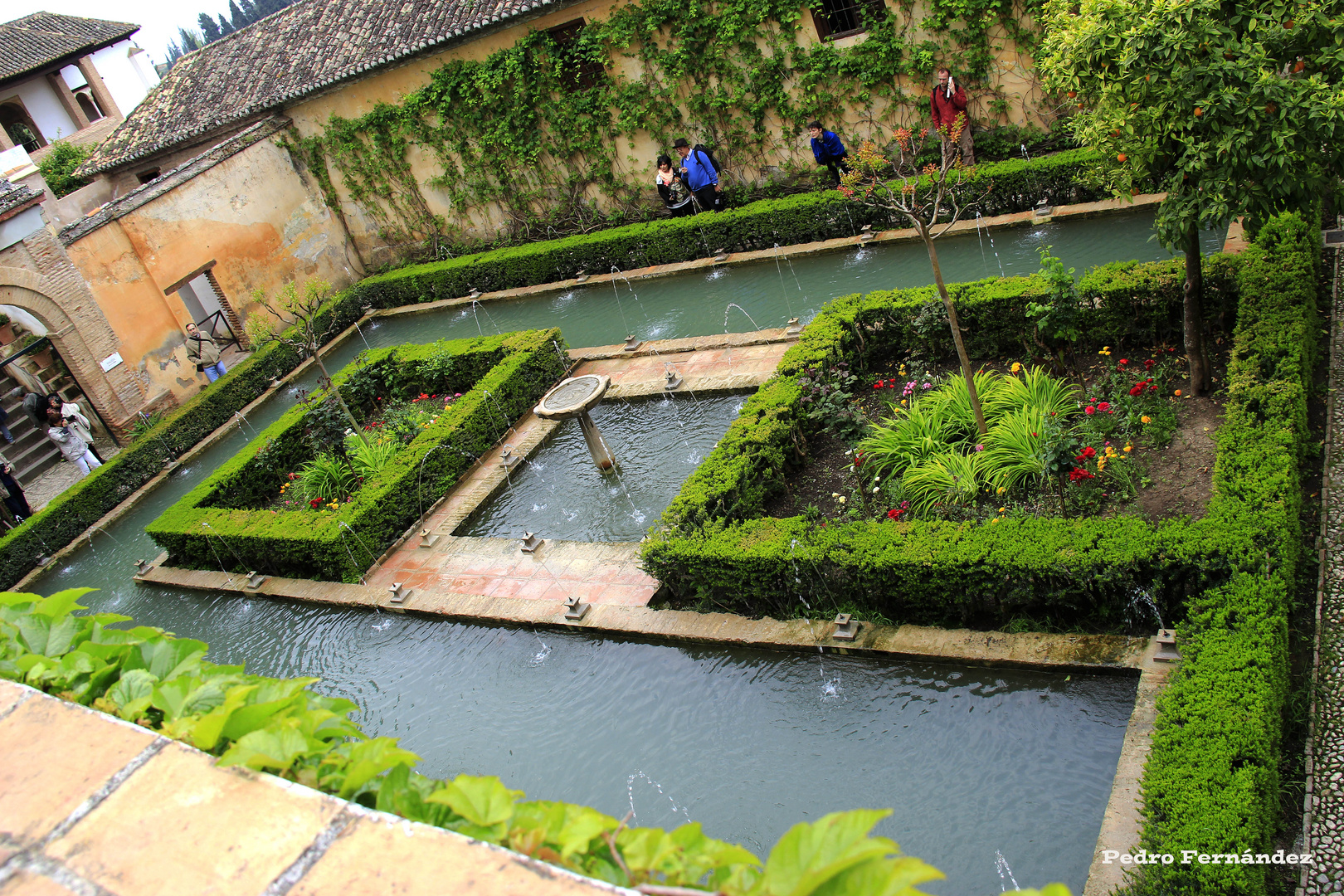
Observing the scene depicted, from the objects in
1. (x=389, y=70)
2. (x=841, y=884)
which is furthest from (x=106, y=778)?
(x=389, y=70)

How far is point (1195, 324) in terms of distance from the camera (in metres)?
6.70

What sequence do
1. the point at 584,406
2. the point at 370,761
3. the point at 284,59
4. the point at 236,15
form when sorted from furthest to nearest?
the point at 236,15, the point at 284,59, the point at 584,406, the point at 370,761

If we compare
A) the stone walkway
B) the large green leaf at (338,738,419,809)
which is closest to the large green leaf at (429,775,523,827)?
the large green leaf at (338,738,419,809)

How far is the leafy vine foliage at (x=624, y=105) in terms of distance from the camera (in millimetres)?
13156

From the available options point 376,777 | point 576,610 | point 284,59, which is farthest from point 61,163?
point 376,777

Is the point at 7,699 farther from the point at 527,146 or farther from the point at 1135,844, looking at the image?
the point at 527,146

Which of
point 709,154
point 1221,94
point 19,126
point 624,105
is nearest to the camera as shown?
point 1221,94

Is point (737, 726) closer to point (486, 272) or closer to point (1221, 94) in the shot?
point (1221, 94)

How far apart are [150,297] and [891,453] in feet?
44.9

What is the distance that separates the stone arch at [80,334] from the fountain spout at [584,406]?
30.8 feet

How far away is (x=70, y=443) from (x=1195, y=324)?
14.7 meters

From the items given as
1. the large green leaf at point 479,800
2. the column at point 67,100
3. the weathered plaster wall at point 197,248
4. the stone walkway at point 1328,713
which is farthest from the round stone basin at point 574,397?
the column at point 67,100

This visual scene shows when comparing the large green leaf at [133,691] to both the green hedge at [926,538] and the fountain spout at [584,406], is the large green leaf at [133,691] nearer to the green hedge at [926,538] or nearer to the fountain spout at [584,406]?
the green hedge at [926,538]

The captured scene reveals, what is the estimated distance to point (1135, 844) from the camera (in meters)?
4.03
